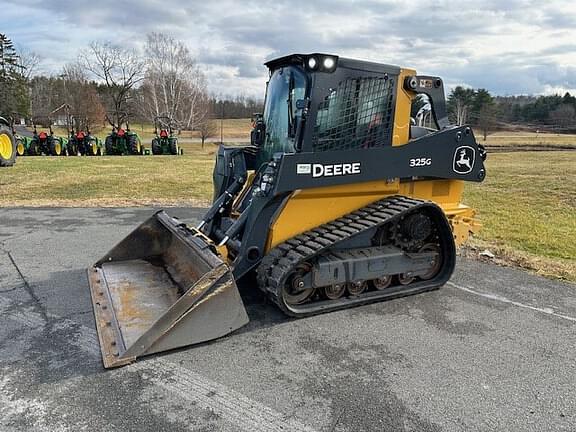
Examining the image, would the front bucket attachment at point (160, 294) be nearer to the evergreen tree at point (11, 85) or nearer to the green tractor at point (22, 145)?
the green tractor at point (22, 145)

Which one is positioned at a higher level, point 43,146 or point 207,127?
point 207,127

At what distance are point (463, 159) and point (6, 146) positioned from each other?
1608 centimetres

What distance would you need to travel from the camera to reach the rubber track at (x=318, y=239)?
4.06 meters

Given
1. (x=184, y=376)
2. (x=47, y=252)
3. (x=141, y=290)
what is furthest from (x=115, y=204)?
(x=184, y=376)

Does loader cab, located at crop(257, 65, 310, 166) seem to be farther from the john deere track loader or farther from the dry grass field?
the dry grass field

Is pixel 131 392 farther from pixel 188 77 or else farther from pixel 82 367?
pixel 188 77

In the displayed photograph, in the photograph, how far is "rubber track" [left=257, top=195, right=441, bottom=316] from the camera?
13.3ft

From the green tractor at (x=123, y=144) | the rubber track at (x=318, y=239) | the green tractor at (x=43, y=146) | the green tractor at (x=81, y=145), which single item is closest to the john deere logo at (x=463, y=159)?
the rubber track at (x=318, y=239)

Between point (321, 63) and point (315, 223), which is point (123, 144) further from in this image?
point (321, 63)

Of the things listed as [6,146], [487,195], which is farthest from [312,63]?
[6,146]

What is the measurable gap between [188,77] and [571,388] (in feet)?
147

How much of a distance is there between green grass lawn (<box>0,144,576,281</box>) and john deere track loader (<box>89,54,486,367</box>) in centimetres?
209

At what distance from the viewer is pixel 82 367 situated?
3.44 m

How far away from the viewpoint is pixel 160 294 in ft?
14.8
